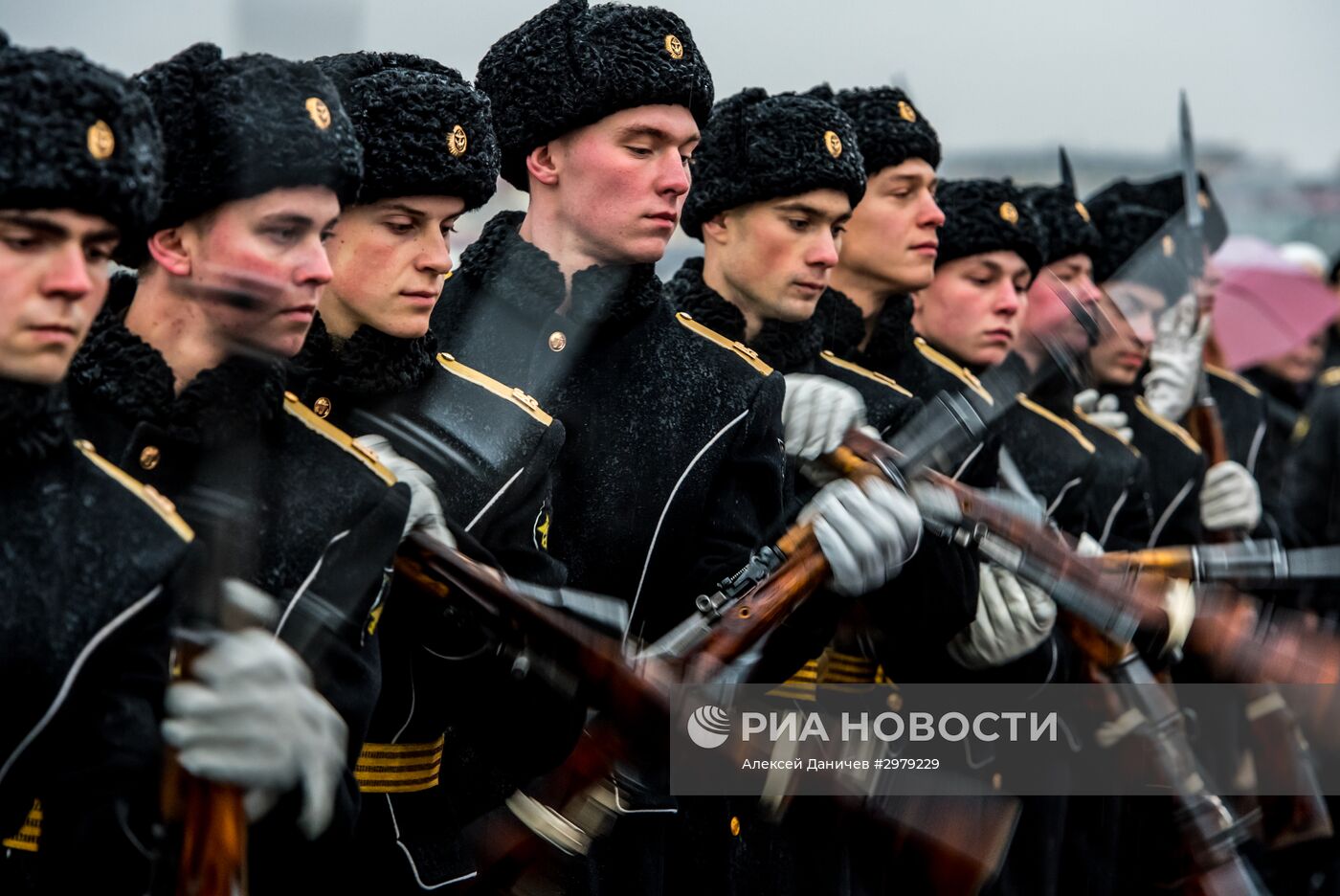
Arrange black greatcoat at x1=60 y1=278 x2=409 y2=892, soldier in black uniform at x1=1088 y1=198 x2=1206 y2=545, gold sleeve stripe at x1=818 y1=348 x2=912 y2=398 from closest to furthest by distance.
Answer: black greatcoat at x1=60 y1=278 x2=409 y2=892
gold sleeve stripe at x1=818 y1=348 x2=912 y2=398
soldier in black uniform at x1=1088 y1=198 x2=1206 y2=545

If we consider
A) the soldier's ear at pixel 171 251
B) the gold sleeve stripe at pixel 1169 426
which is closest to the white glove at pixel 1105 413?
the gold sleeve stripe at pixel 1169 426

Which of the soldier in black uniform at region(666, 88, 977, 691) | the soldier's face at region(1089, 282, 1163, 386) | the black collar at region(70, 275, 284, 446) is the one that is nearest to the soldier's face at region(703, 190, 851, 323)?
the soldier in black uniform at region(666, 88, 977, 691)

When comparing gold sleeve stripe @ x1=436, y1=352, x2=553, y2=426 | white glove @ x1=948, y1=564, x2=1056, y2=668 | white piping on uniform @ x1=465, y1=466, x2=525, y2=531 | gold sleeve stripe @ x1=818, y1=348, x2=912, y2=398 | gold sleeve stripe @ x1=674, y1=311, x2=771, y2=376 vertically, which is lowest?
white glove @ x1=948, y1=564, x2=1056, y2=668

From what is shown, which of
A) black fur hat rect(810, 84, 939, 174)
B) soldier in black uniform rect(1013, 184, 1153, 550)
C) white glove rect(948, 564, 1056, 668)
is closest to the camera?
white glove rect(948, 564, 1056, 668)

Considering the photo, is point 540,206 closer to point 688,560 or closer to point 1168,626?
point 688,560

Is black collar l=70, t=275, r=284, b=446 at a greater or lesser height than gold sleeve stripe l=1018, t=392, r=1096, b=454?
greater

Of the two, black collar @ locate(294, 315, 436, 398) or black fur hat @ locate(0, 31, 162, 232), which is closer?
black fur hat @ locate(0, 31, 162, 232)

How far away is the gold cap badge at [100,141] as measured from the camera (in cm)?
284

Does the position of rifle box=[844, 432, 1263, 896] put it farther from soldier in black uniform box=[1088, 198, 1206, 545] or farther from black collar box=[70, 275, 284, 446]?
soldier in black uniform box=[1088, 198, 1206, 545]

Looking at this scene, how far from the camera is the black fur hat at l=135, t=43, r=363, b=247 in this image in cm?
326

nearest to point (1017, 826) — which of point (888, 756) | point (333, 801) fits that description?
point (888, 756)

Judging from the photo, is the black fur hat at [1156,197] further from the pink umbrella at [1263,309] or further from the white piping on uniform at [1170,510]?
the pink umbrella at [1263,309]

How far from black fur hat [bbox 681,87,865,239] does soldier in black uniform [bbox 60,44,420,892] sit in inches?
76.2

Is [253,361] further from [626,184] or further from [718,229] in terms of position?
[718,229]
